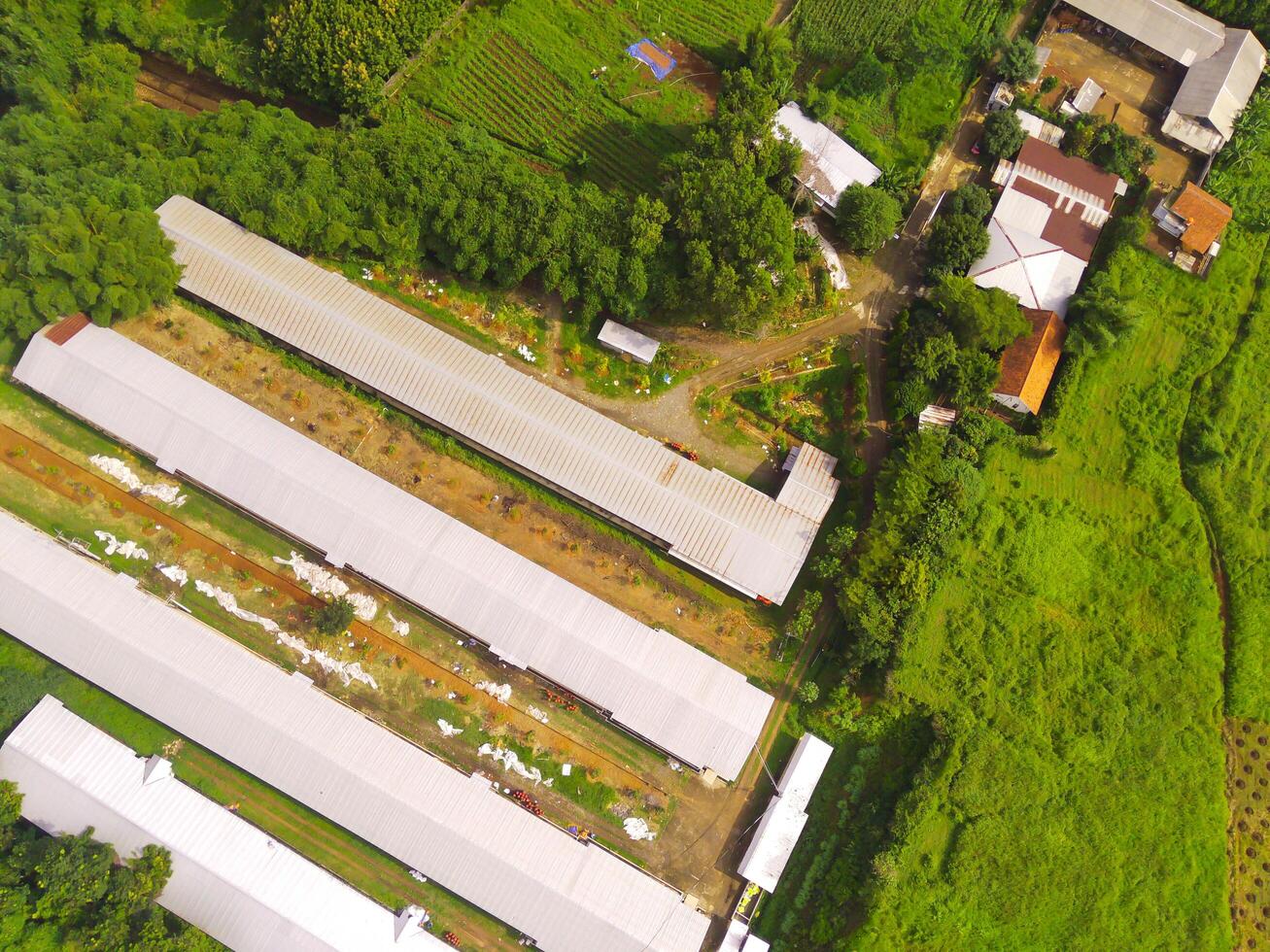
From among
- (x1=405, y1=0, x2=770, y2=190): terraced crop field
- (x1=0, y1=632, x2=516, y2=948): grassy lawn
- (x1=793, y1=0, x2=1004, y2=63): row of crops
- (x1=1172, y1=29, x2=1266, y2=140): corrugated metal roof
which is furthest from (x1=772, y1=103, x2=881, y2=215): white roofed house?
(x1=0, y1=632, x2=516, y2=948): grassy lawn

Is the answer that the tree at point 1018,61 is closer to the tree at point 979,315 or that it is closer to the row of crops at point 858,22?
the row of crops at point 858,22

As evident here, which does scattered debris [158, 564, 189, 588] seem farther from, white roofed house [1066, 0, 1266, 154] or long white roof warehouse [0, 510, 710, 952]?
white roofed house [1066, 0, 1266, 154]

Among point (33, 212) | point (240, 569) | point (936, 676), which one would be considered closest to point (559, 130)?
point (33, 212)

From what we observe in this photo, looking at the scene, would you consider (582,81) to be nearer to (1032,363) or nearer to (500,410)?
(500,410)

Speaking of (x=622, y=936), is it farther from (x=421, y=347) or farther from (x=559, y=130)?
(x=559, y=130)

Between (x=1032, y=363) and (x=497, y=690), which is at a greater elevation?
(x=1032, y=363)

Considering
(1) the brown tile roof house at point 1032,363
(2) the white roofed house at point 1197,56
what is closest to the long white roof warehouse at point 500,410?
(1) the brown tile roof house at point 1032,363

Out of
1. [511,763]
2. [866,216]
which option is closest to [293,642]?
[511,763]
